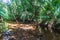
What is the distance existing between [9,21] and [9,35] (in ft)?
4.62

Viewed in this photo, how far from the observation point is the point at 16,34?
14.8 ft

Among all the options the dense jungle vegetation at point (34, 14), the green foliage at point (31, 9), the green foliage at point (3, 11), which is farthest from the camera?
the green foliage at point (3, 11)

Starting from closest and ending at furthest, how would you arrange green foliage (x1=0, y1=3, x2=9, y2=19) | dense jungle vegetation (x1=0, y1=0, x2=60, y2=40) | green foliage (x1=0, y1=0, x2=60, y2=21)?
dense jungle vegetation (x1=0, y1=0, x2=60, y2=40) → green foliage (x1=0, y1=0, x2=60, y2=21) → green foliage (x1=0, y1=3, x2=9, y2=19)

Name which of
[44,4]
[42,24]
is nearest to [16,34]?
[42,24]

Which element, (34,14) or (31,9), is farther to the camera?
(31,9)

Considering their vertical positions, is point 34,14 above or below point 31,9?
below

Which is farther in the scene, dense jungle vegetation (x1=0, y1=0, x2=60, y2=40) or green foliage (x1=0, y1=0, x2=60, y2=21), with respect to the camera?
green foliage (x1=0, y1=0, x2=60, y2=21)

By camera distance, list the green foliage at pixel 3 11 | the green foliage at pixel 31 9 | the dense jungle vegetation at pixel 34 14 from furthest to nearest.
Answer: the green foliage at pixel 3 11, the green foliage at pixel 31 9, the dense jungle vegetation at pixel 34 14

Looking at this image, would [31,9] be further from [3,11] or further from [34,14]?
[3,11]

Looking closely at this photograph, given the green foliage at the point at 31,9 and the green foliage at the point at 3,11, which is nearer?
the green foliage at the point at 31,9

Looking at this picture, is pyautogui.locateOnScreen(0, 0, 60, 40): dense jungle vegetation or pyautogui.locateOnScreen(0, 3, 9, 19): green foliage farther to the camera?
pyautogui.locateOnScreen(0, 3, 9, 19): green foliage

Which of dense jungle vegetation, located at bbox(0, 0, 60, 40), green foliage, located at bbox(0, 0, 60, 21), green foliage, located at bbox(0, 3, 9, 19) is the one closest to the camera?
dense jungle vegetation, located at bbox(0, 0, 60, 40)

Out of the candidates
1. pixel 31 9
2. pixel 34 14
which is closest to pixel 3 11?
pixel 31 9

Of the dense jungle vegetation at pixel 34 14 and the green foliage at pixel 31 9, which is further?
the green foliage at pixel 31 9
